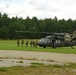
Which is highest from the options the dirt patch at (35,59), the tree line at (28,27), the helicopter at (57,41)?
the tree line at (28,27)

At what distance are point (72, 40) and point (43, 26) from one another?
10772cm

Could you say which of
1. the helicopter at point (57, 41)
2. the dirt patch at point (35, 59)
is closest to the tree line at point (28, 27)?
the helicopter at point (57, 41)

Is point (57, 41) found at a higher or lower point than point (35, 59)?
higher

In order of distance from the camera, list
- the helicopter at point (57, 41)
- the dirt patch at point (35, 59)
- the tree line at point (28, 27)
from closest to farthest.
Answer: the dirt patch at point (35, 59), the helicopter at point (57, 41), the tree line at point (28, 27)

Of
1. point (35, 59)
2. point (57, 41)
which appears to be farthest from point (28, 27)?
point (35, 59)

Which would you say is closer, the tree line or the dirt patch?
the dirt patch

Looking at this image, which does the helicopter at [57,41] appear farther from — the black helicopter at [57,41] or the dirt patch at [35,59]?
the dirt patch at [35,59]

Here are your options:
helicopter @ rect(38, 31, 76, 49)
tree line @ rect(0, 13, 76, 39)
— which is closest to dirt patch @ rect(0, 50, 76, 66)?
helicopter @ rect(38, 31, 76, 49)

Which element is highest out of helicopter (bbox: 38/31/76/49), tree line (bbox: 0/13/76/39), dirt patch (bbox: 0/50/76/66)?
tree line (bbox: 0/13/76/39)

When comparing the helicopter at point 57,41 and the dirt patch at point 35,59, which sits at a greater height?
the helicopter at point 57,41

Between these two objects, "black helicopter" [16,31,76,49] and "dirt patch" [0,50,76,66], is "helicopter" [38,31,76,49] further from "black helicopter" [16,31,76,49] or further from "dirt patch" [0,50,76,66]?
"dirt patch" [0,50,76,66]

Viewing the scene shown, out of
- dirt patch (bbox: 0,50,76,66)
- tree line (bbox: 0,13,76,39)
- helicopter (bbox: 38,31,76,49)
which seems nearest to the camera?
dirt patch (bbox: 0,50,76,66)

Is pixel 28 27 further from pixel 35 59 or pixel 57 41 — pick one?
pixel 35 59

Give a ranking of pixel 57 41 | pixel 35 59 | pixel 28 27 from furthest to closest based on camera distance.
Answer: pixel 28 27
pixel 57 41
pixel 35 59
